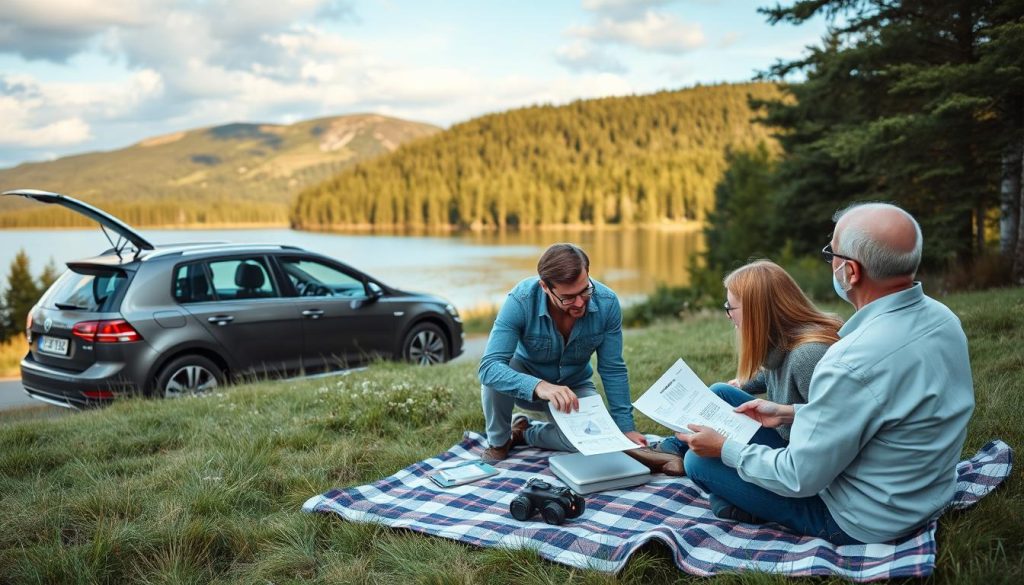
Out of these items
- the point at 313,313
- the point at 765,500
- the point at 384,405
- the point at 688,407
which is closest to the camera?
the point at 765,500

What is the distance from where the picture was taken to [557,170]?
4203 inches

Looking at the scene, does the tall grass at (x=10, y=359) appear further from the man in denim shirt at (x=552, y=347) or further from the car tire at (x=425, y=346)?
the man in denim shirt at (x=552, y=347)

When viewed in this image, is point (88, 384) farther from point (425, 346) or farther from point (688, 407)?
point (688, 407)

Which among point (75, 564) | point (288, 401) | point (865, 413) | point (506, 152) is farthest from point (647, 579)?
point (506, 152)

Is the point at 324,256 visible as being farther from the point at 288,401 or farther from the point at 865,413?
the point at 865,413

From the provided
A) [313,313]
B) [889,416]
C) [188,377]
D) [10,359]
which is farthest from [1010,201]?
[10,359]

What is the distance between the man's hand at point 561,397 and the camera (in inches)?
153

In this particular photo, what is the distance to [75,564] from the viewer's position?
3148 millimetres

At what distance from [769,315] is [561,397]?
114 cm

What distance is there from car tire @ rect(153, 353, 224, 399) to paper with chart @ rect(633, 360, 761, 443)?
494cm

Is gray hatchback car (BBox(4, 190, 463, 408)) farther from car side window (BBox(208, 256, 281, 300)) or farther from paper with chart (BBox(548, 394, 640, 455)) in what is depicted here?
paper with chart (BBox(548, 394, 640, 455))

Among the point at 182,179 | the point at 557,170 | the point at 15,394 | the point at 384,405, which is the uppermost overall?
the point at 182,179

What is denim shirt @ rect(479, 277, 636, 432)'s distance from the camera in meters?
4.41

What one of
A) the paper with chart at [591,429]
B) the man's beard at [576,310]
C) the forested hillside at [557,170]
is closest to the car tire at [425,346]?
the man's beard at [576,310]
